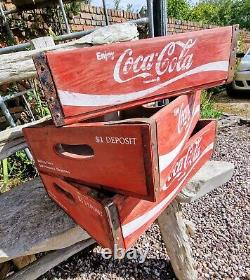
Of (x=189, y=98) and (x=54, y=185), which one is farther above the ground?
(x=189, y=98)

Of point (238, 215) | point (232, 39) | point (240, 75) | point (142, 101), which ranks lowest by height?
point (240, 75)

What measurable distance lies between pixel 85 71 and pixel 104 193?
49 centimetres

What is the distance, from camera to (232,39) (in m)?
1.36

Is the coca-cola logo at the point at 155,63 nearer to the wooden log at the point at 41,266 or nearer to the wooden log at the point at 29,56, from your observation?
the wooden log at the point at 29,56

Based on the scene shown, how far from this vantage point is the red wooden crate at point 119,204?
1083mm

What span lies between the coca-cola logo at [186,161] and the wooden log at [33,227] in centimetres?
56

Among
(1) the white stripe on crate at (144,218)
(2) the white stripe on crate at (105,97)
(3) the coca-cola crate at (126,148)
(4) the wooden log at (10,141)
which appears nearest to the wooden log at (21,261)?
(4) the wooden log at (10,141)

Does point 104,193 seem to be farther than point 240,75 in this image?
No

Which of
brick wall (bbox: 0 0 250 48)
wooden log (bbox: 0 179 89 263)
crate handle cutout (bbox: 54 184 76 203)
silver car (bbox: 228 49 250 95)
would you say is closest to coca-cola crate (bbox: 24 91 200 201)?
crate handle cutout (bbox: 54 184 76 203)

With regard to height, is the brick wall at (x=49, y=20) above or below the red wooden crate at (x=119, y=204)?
above

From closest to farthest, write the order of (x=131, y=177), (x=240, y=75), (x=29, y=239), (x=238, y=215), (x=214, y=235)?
(x=131, y=177), (x=29, y=239), (x=214, y=235), (x=238, y=215), (x=240, y=75)

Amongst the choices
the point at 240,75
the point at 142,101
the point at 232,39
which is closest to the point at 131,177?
the point at 142,101

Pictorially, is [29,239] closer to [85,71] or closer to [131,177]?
[131,177]

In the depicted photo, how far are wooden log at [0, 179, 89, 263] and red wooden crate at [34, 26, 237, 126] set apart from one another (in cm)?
61
